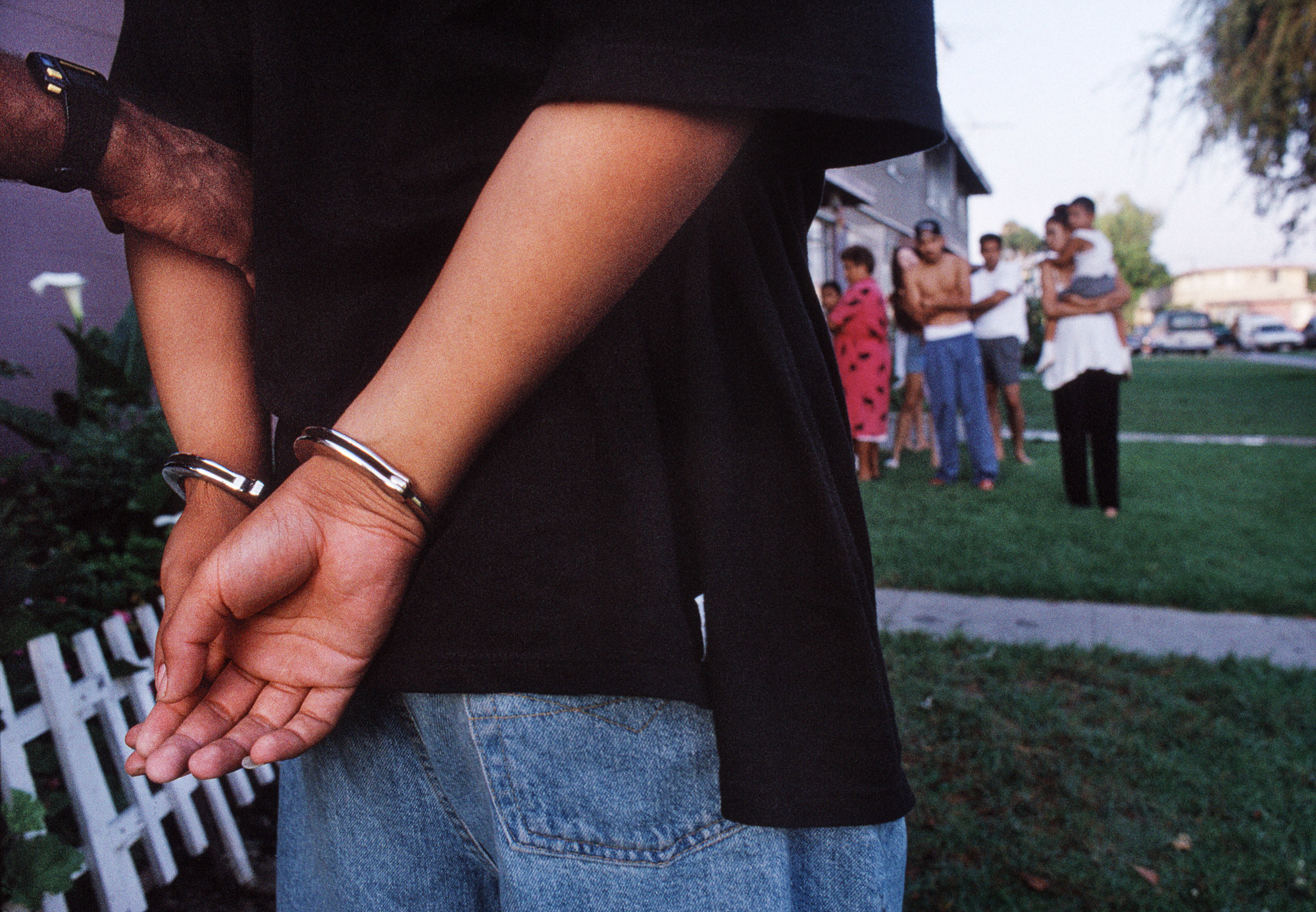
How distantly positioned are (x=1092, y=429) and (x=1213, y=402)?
11.8m

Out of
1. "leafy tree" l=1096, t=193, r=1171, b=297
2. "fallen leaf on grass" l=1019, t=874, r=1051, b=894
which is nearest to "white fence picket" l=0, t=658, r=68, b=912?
"fallen leaf on grass" l=1019, t=874, r=1051, b=894

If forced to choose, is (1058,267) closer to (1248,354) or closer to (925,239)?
(925,239)

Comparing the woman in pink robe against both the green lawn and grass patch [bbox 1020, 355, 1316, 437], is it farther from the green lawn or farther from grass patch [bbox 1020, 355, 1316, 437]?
grass patch [bbox 1020, 355, 1316, 437]

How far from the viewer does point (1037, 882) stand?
229 cm

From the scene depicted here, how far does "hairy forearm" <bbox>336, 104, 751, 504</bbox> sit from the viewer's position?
56 centimetres

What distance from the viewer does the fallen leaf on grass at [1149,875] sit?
2262 mm

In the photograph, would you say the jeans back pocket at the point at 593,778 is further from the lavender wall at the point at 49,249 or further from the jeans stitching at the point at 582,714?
the lavender wall at the point at 49,249

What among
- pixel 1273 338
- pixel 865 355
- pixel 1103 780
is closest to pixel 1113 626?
pixel 1103 780

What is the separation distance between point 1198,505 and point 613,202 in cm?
706

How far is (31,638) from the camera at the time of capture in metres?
2.04

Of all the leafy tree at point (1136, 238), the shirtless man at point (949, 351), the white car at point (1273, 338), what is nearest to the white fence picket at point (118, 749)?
the shirtless man at point (949, 351)

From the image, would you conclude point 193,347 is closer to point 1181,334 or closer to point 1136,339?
point 1181,334

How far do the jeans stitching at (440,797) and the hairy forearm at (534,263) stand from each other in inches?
8.7

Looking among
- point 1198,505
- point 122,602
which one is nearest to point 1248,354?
point 1198,505
